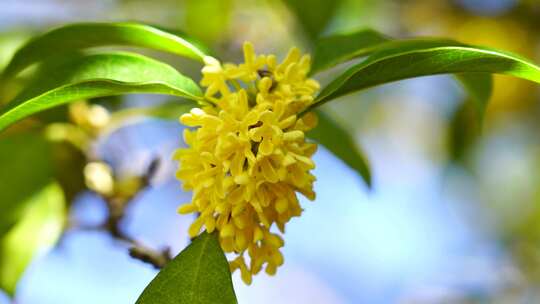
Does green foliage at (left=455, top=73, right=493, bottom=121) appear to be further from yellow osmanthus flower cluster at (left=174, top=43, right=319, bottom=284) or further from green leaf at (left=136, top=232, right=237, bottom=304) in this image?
green leaf at (left=136, top=232, right=237, bottom=304)

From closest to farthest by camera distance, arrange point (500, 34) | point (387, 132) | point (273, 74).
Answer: point (273, 74) → point (500, 34) → point (387, 132)

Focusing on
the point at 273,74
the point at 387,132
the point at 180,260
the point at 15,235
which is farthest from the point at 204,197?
the point at 387,132

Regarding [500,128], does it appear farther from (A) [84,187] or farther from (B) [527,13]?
(A) [84,187]

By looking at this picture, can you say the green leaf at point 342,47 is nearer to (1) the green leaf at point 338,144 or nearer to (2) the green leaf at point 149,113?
(1) the green leaf at point 338,144

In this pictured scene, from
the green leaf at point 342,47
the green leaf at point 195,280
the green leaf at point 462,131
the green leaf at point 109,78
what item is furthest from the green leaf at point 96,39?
the green leaf at point 462,131

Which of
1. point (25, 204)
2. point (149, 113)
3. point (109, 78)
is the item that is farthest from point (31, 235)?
point (109, 78)

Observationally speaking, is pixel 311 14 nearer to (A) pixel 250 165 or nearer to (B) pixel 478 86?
(B) pixel 478 86

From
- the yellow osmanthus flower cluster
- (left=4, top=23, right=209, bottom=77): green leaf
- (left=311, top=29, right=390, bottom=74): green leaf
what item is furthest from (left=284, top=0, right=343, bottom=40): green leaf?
the yellow osmanthus flower cluster
